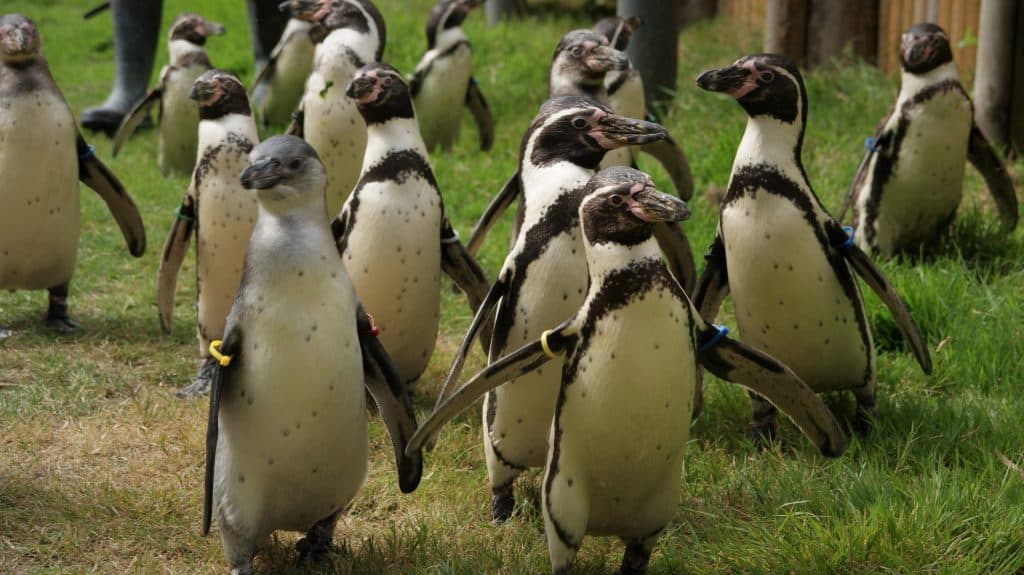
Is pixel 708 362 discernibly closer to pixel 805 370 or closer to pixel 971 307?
pixel 805 370

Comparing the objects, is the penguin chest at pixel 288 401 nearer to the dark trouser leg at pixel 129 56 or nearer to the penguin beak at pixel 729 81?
the penguin beak at pixel 729 81

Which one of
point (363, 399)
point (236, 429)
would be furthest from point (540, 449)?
point (236, 429)

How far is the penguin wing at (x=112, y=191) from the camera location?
14.9ft

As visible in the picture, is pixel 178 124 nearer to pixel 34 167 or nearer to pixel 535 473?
pixel 34 167

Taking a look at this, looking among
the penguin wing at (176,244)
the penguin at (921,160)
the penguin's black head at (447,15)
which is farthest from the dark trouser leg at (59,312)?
Result: the penguin at (921,160)

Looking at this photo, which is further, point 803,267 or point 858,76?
point 858,76

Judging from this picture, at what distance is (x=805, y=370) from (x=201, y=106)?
214 cm

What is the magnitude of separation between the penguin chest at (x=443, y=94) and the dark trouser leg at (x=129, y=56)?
7.06 feet

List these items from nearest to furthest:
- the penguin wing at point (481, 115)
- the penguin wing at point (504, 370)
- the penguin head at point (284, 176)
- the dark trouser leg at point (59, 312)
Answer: the penguin wing at point (504, 370)
the penguin head at point (284, 176)
the dark trouser leg at point (59, 312)
the penguin wing at point (481, 115)

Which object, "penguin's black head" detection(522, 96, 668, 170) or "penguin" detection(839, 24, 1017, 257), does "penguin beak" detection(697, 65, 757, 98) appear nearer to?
"penguin's black head" detection(522, 96, 668, 170)

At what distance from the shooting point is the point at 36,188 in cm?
433

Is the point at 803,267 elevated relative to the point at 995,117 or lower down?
elevated

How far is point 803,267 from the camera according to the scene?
3.39 metres

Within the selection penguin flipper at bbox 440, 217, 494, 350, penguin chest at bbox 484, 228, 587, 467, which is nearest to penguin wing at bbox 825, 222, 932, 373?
penguin chest at bbox 484, 228, 587, 467
